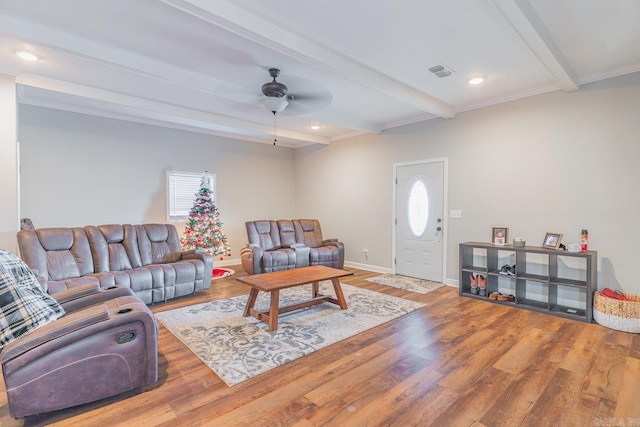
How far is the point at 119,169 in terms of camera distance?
18.2 feet

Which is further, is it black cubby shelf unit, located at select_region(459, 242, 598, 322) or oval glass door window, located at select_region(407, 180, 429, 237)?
oval glass door window, located at select_region(407, 180, 429, 237)

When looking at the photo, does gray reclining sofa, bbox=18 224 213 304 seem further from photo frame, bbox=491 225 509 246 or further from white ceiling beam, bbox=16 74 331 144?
photo frame, bbox=491 225 509 246

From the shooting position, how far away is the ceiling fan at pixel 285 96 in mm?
3393

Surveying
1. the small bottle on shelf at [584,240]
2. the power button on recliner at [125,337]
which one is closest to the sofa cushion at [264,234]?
the power button on recliner at [125,337]

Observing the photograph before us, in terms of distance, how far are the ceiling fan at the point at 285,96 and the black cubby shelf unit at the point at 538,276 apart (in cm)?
280

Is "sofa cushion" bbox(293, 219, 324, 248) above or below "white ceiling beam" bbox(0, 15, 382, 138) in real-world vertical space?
below

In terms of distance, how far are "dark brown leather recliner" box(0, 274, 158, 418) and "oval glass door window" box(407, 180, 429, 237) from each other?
4.41m

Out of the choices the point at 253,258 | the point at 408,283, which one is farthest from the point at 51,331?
the point at 408,283

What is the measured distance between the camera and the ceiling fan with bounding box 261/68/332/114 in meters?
3.39

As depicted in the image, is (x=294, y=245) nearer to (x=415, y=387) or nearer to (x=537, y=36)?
(x=415, y=387)

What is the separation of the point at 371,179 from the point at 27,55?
16.6ft

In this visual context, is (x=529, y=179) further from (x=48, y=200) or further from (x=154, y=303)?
(x=48, y=200)

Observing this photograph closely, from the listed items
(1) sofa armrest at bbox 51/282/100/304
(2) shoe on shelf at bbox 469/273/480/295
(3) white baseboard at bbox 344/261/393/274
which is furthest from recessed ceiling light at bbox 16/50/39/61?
(2) shoe on shelf at bbox 469/273/480/295

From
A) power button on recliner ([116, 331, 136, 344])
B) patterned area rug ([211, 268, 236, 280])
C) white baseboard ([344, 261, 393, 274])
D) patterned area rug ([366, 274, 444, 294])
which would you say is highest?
power button on recliner ([116, 331, 136, 344])
